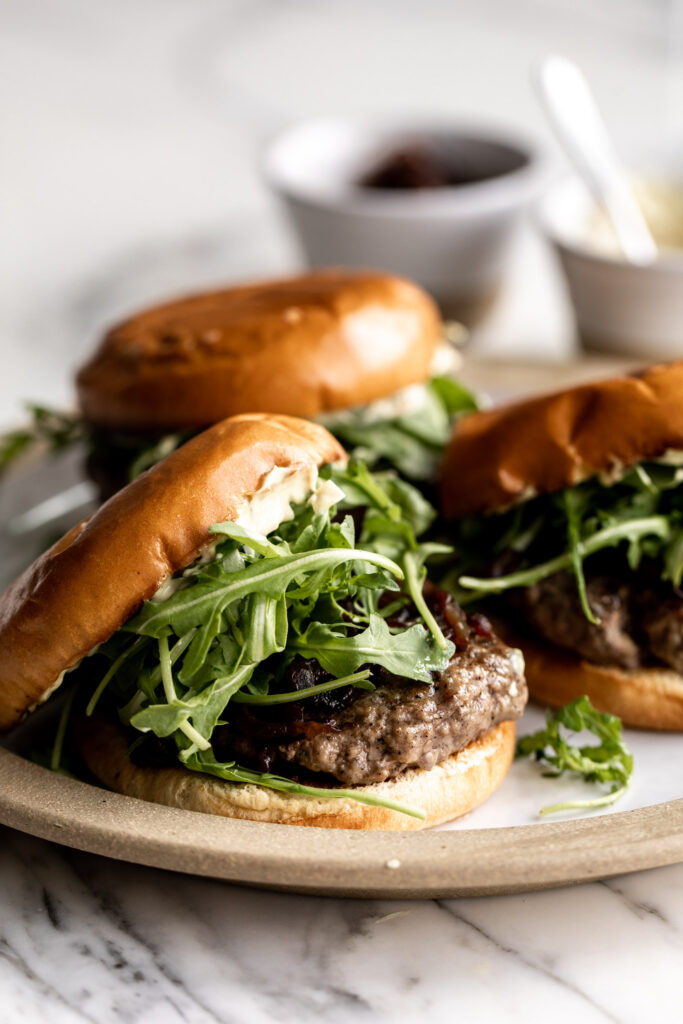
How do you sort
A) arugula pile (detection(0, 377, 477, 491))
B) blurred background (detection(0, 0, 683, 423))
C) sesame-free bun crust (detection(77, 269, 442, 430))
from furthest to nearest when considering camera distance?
1. blurred background (detection(0, 0, 683, 423))
2. arugula pile (detection(0, 377, 477, 491))
3. sesame-free bun crust (detection(77, 269, 442, 430))

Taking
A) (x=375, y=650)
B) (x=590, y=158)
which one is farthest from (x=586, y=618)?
(x=590, y=158)

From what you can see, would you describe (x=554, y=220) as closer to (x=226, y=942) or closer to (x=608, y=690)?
(x=608, y=690)

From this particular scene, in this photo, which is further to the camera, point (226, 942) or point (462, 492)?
point (462, 492)

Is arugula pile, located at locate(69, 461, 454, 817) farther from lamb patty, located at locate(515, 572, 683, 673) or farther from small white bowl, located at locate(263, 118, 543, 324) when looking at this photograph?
small white bowl, located at locate(263, 118, 543, 324)

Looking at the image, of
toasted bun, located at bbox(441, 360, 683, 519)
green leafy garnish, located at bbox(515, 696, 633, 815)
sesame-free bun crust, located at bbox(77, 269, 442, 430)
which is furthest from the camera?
sesame-free bun crust, located at bbox(77, 269, 442, 430)

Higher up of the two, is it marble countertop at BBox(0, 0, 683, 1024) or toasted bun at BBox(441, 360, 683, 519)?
toasted bun at BBox(441, 360, 683, 519)

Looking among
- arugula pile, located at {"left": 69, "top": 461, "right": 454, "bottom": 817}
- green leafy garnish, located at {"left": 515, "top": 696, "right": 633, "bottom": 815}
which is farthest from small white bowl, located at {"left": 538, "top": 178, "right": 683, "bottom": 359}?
arugula pile, located at {"left": 69, "top": 461, "right": 454, "bottom": 817}

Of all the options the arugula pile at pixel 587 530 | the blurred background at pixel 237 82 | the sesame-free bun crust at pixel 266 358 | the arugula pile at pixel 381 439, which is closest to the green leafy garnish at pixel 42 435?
the arugula pile at pixel 381 439

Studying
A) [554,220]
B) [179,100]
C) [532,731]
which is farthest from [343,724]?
[179,100]

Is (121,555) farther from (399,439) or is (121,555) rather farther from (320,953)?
(399,439)
